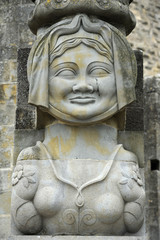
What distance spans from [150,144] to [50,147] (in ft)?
10.6

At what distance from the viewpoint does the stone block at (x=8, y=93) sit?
6398mm

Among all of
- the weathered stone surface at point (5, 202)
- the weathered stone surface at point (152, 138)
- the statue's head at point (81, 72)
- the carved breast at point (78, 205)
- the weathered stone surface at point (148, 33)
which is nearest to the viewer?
the carved breast at point (78, 205)

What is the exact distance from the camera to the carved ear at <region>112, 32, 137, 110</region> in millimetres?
3697

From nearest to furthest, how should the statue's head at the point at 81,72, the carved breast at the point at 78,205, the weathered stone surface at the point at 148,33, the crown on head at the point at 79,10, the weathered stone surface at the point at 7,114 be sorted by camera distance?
the carved breast at the point at 78,205 → the statue's head at the point at 81,72 → the crown on head at the point at 79,10 → the weathered stone surface at the point at 7,114 → the weathered stone surface at the point at 148,33

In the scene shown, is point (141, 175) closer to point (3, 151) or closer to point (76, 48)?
point (76, 48)

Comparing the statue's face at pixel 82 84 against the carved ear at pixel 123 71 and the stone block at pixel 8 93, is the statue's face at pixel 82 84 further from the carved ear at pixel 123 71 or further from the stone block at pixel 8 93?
the stone block at pixel 8 93

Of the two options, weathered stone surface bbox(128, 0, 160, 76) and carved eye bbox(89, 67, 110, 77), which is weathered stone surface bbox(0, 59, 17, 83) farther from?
weathered stone surface bbox(128, 0, 160, 76)

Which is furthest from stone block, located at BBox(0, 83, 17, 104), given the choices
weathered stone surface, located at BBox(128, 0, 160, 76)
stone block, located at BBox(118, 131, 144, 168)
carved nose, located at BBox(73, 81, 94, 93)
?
weathered stone surface, located at BBox(128, 0, 160, 76)

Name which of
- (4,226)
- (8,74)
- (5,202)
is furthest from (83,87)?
(8,74)

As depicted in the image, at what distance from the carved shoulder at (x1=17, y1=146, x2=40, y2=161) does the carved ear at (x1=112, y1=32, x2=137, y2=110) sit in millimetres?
633

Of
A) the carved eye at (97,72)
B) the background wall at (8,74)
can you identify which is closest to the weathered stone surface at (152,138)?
the background wall at (8,74)

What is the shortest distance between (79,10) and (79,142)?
897mm

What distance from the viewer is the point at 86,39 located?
3.73 metres

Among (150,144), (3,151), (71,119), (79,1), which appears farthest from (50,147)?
(150,144)
